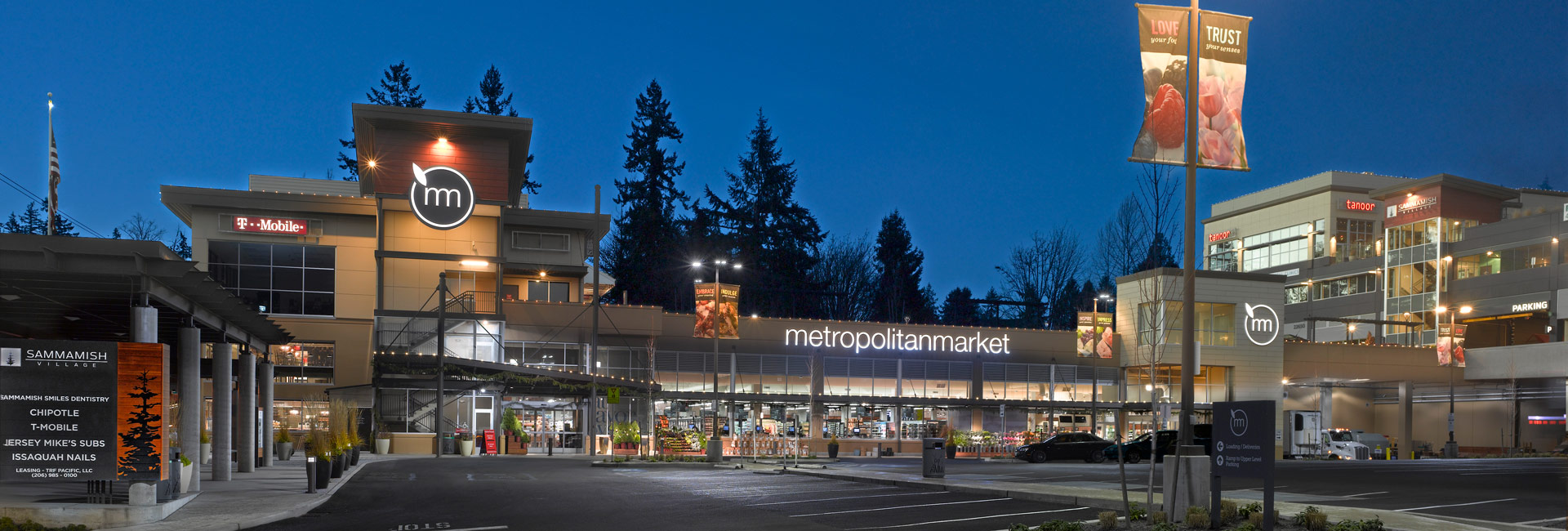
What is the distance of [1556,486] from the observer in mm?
25859

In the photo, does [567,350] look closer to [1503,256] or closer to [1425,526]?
[1425,526]

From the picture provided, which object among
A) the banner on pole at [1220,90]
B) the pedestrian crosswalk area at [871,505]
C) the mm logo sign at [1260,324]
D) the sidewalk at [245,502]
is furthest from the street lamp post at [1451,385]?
the sidewalk at [245,502]

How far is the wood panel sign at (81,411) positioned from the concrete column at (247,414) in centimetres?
1109

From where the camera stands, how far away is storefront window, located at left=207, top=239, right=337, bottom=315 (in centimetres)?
5194

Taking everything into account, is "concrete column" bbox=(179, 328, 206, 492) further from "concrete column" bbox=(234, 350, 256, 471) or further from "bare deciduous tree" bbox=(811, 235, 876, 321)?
"bare deciduous tree" bbox=(811, 235, 876, 321)

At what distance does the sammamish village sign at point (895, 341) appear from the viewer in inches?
2219

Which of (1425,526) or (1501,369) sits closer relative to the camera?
(1425,526)

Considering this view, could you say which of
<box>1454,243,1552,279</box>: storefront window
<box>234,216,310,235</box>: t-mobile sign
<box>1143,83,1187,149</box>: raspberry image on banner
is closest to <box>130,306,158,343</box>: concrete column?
<box>1143,83,1187,149</box>: raspberry image on banner

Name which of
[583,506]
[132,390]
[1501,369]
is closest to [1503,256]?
[1501,369]

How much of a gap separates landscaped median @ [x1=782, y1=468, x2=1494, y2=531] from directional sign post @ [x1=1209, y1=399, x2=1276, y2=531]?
2.30 metres

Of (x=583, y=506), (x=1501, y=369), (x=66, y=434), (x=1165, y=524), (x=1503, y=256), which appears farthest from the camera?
(x=1503, y=256)

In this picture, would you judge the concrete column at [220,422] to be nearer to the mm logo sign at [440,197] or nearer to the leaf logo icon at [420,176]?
the mm logo sign at [440,197]

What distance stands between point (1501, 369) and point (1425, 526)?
57.9m

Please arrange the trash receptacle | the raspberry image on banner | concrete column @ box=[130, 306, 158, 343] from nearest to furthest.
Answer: the raspberry image on banner, concrete column @ box=[130, 306, 158, 343], the trash receptacle
